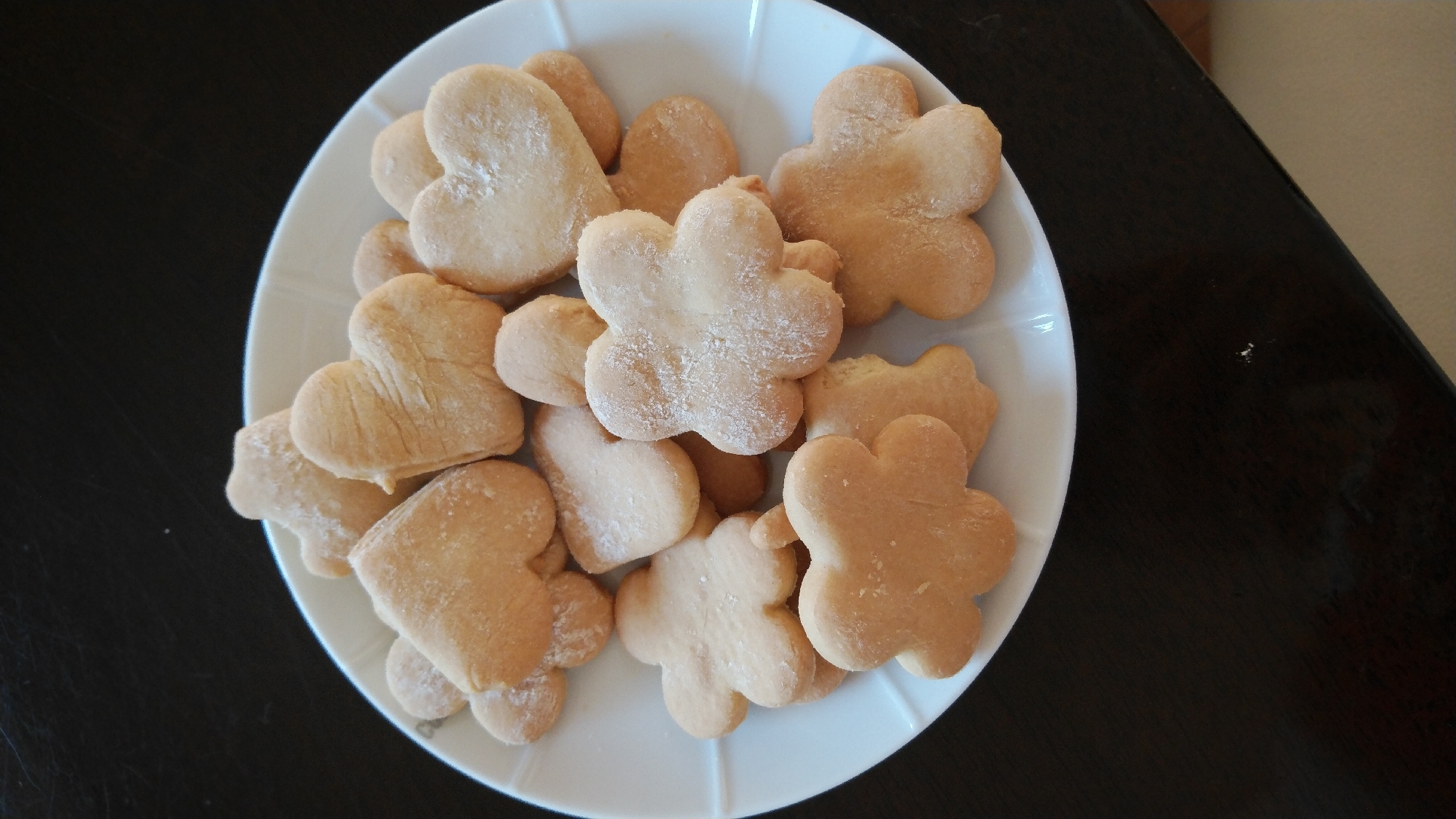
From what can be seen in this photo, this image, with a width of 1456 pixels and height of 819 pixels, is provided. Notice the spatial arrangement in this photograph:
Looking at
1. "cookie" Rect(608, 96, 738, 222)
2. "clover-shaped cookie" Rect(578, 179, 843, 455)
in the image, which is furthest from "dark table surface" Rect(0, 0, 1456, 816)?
"clover-shaped cookie" Rect(578, 179, 843, 455)

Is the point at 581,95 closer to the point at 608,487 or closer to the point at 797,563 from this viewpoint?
the point at 608,487

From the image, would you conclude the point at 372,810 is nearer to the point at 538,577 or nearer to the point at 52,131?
the point at 538,577

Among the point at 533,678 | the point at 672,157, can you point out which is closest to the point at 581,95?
the point at 672,157

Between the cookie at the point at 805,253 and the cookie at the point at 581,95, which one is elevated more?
the cookie at the point at 581,95

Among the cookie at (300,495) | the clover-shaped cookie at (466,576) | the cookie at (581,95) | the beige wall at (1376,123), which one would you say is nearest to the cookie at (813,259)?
the cookie at (581,95)

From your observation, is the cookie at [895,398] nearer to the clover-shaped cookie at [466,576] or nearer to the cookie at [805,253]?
the cookie at [805,253]

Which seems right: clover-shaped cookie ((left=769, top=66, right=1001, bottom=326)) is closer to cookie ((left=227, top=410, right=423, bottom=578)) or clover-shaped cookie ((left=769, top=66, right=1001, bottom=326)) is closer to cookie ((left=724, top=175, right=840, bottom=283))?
cookie ((left=724, top=175, right=840, bottom=283))

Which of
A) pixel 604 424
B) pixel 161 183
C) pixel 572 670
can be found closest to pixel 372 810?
pixel 572 670
